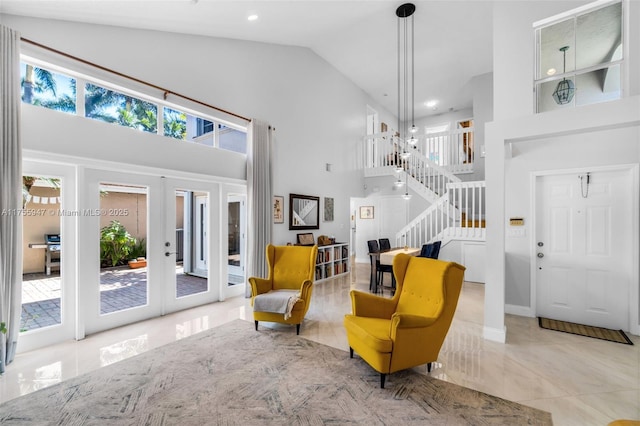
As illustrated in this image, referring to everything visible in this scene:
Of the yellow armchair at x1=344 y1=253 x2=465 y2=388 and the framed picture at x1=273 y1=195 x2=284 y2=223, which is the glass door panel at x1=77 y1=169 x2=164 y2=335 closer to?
the framed picture at x1=273 y1=195 x2=284 y2=223

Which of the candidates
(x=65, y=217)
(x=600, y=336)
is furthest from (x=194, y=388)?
(x=600, y=336)

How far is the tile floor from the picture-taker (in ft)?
7.60

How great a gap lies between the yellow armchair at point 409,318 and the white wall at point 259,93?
3.22 meters

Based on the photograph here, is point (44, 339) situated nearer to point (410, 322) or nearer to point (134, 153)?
point (134, 153)

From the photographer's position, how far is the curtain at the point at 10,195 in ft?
8.95

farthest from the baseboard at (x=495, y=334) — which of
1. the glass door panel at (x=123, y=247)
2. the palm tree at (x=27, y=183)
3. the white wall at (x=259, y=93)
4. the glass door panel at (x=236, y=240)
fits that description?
the palm tree at (x=27, y=183)

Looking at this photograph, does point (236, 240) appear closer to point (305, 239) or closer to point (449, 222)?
point (305, 239)

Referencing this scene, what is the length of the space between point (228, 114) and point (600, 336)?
6.17 m

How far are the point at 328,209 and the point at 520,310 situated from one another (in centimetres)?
433

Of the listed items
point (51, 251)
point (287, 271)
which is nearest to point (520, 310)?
point (287, 271)

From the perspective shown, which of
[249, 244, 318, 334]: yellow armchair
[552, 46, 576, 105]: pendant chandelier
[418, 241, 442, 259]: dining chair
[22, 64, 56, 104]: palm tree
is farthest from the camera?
[418, 241, 442, 259]: dining chair

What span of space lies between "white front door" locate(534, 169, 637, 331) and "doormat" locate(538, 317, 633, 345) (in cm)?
10

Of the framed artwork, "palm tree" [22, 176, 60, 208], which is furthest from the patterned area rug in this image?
the framed artwork

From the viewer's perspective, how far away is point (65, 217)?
3.39 m
